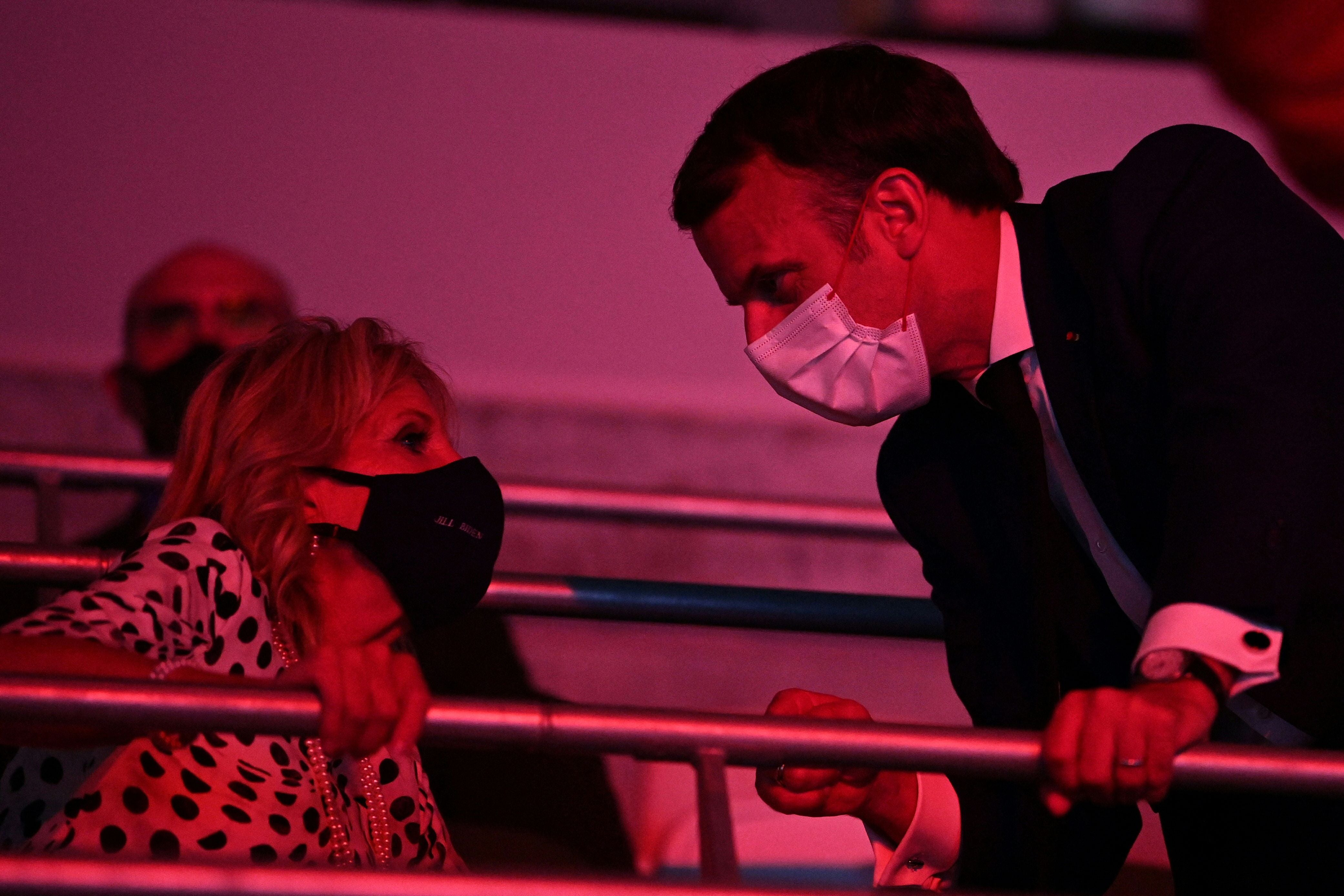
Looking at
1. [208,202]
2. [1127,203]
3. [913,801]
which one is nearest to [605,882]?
[913,801]

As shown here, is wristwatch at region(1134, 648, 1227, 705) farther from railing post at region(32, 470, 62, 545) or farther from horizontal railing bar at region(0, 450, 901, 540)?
railing post at region(32, 470, 62, 545)

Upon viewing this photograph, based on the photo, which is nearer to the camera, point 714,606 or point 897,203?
point 897,203

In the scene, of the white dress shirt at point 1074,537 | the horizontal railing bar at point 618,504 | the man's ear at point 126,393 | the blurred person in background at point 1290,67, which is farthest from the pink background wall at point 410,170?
the blurred person in background at point 1290,67

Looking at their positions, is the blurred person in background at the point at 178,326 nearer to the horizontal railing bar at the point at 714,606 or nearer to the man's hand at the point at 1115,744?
the horizontal railing bar at the point at 714,606

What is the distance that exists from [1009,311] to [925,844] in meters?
0.63

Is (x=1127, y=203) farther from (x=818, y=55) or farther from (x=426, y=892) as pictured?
(x=426, y=892)

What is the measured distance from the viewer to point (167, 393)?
300cm

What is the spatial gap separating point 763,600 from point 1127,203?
0.67 m

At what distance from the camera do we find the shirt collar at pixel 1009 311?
5.24 feet

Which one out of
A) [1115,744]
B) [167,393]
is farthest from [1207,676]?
[167,393]

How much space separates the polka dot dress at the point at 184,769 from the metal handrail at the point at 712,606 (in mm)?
324

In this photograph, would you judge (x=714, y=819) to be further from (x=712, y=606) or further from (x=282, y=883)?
(x=712, y=606)

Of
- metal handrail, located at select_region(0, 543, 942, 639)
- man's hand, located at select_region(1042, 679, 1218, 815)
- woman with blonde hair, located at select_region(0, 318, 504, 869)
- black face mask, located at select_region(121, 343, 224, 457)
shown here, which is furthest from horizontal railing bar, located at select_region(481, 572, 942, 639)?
black face mask, located at select_region(121, 343, 224, 457)

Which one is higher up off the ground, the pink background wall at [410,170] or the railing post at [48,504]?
the pink background wall at [410,170]
